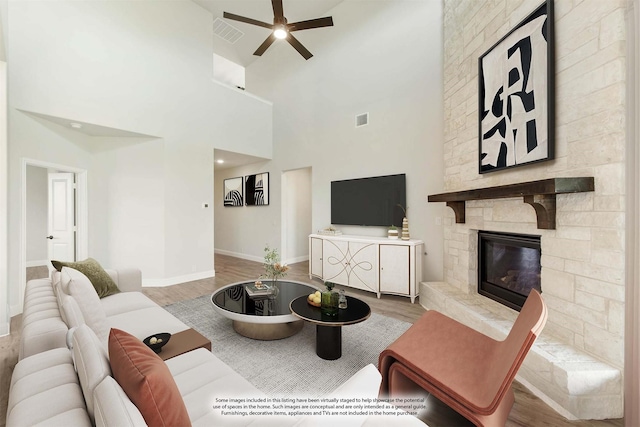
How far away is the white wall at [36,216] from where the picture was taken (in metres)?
5.89

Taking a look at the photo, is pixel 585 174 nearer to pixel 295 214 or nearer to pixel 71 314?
pixel 71 314

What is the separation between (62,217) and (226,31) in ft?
16.0

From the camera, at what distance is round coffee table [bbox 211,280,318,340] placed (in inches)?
90.1

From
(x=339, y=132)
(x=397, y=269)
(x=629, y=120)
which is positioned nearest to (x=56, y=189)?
(x=339, y=132)

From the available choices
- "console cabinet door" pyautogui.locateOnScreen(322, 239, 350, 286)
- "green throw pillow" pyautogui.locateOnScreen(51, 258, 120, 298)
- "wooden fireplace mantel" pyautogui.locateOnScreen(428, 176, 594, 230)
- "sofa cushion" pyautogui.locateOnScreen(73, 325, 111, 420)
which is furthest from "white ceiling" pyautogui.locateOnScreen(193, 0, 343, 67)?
"sofa cushion" pyautogui.locateOnScreen(73, 325, 111, 420)

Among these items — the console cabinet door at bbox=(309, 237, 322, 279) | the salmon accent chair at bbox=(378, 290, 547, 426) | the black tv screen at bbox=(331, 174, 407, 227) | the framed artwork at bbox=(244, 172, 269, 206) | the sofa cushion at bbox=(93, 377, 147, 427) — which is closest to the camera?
the sofa cushion at bbox=(93, 377, 147, 427)

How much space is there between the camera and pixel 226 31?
19.2ft

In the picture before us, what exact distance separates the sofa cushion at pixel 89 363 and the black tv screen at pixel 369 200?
3.81 metres

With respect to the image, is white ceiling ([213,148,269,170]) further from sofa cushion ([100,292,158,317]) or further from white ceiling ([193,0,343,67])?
sofa cushion ([100,292,158,317])

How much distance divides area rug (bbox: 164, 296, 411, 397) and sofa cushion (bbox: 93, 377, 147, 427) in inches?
52.7

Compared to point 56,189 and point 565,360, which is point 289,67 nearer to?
point 56,189

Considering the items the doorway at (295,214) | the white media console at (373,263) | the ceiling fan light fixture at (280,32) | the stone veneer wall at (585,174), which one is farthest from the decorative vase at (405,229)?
the ceiling fan light fixture at (280,32)

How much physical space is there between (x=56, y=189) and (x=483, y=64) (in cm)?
633

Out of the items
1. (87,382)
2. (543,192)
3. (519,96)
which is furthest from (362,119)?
(87,382)
